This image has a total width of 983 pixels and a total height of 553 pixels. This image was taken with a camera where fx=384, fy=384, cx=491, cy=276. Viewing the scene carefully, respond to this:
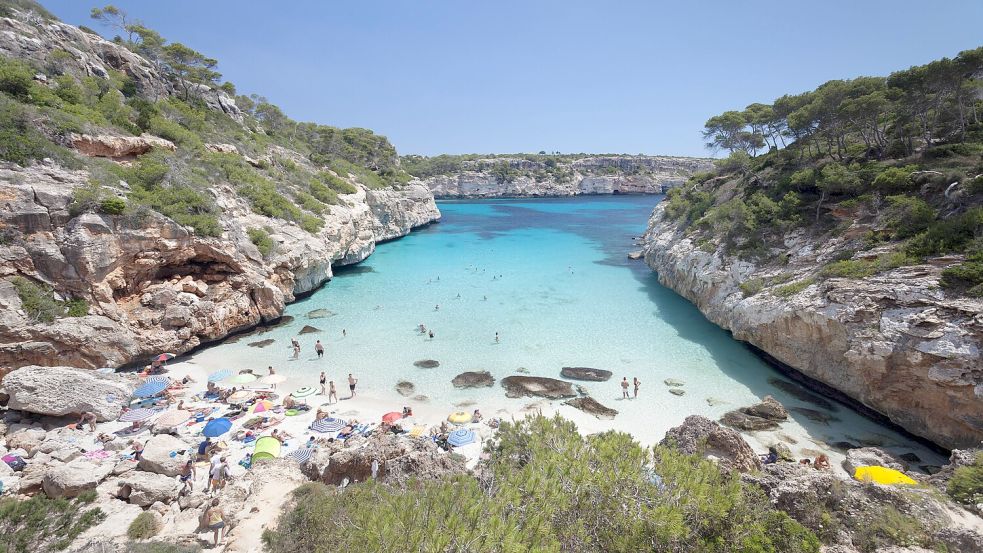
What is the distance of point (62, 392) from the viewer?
35.8 ft

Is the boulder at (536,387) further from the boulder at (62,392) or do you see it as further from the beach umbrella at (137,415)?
the boulder at (62,392)

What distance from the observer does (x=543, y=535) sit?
4551 mm

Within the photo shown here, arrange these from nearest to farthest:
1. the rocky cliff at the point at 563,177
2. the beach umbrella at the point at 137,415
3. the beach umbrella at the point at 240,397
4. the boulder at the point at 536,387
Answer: the beach umbrella at the point at 137,415 → the beach umbrella at the point at 240,397 → the boulder at the point at 536,387 → the rocky cliff at the point at 563,177

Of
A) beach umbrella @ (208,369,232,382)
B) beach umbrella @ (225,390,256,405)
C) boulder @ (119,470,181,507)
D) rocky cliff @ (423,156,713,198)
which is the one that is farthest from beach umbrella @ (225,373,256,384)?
rocky cliff @ (423,156,713,198)

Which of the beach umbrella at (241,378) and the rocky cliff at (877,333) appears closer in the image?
the rocky cliff at (877,333)

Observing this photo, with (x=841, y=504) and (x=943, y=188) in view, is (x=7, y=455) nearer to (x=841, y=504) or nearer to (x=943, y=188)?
(x=841, y=504)

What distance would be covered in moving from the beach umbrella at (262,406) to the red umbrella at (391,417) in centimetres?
394

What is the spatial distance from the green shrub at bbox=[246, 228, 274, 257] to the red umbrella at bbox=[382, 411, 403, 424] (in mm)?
12772

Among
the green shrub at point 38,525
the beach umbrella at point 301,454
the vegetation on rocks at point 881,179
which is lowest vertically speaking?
the beach umbrella at point 301,454

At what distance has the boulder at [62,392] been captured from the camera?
1057 centimetres

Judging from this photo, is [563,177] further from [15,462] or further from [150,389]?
[15,462]

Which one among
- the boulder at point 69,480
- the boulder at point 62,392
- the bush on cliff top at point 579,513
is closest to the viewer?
the bush on cliff top at point 579,513

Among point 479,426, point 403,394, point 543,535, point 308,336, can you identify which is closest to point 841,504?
point 543,535

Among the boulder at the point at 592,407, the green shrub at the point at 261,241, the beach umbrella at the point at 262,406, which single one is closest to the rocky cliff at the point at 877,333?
the boulder at the point at 592,407
